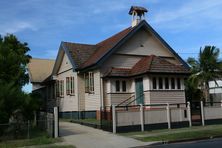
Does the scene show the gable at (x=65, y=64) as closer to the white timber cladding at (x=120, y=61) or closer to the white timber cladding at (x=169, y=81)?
the white timber cladding at (x=120, y=61)

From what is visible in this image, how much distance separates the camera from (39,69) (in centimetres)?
5250

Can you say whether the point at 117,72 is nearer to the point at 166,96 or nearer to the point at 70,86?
the point at 166,96

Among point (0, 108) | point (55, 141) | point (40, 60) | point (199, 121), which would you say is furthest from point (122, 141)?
point (40, 60)

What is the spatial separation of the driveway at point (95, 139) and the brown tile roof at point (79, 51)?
935 cm

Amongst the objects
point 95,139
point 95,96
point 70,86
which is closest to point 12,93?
point 95,139

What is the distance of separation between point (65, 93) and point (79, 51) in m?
4.16

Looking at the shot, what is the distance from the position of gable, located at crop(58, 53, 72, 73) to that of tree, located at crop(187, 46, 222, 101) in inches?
554

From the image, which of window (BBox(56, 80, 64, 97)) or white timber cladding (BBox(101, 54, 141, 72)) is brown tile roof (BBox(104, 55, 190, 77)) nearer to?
white timber cladding (BBox(101, 54, 141, 72))

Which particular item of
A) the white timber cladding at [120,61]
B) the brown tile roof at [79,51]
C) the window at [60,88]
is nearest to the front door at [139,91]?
the white timber cladding at [120,61]

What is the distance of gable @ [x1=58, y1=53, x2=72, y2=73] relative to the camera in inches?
1256

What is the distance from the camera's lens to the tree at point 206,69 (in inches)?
1534

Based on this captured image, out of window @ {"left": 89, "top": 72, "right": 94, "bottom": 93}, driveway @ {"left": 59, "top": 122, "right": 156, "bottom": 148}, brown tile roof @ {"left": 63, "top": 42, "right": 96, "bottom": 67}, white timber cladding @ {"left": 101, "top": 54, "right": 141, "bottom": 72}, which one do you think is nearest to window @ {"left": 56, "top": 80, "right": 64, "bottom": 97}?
brown tile roof @ {"left": 63, "top": 42, "right": 96, "bottom": 67}

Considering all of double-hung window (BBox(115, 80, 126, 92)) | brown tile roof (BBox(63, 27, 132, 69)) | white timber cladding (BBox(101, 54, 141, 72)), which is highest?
brown tile roof (BBox(63, 27, 132, 69))

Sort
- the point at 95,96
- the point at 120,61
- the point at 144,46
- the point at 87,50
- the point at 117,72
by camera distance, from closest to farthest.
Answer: the point at 117,72
the point at 95,96
the point at 120,61
the point at 144,46
the point at 87,50
